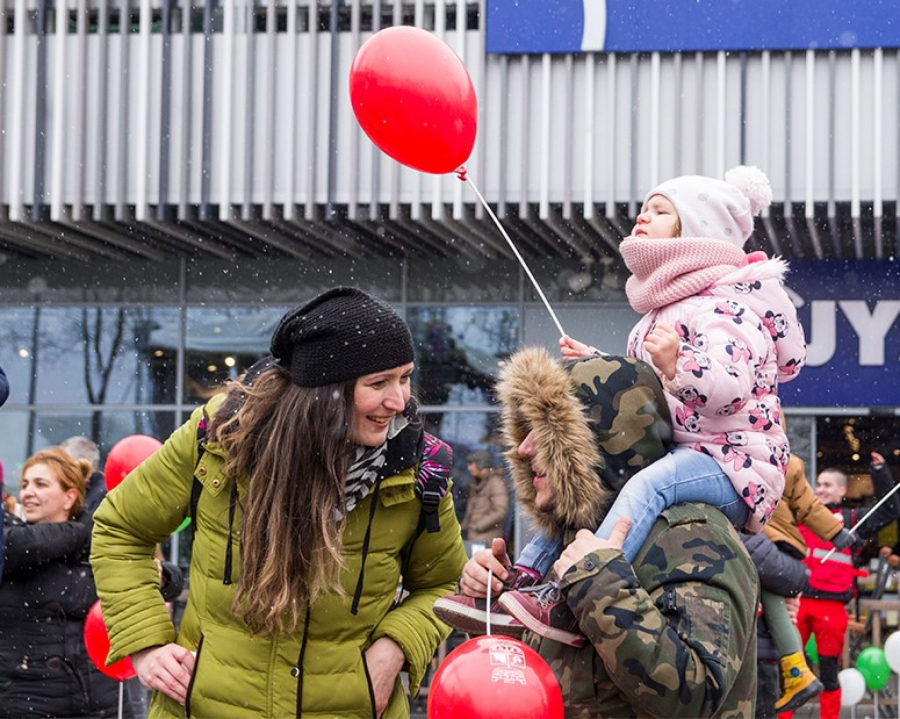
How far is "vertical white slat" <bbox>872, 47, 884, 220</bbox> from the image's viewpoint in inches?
Result: 435

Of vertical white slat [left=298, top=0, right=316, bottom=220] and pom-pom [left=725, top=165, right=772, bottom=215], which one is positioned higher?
vertical white slat [left=298, top=0, right=316, bottom=220]

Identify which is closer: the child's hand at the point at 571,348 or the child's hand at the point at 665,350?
the child's hand at the point at 665,350

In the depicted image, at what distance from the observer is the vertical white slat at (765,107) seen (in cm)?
1121

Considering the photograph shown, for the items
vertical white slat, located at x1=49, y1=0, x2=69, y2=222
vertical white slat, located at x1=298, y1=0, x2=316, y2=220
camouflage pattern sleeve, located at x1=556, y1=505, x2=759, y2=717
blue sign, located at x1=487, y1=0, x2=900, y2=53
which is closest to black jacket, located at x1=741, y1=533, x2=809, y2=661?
camouflage pattern sleeve, located at x1=556, y1=505, x2=759, y2=717

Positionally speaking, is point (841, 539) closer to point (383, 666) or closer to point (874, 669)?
point (874, 669)

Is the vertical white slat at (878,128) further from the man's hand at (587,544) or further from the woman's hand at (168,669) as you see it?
the man's hand at (587,544)

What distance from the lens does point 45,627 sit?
5.85m

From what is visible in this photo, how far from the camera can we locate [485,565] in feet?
9.80

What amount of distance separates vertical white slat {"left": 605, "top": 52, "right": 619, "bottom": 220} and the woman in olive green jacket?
8.16 m

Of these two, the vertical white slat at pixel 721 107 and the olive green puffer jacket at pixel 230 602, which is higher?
the vertical white slat at pixel 721 107

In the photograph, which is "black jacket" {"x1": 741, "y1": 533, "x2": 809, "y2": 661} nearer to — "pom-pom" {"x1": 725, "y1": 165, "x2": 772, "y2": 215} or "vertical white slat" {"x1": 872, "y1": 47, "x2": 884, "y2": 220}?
"pom-pom" {"x1": 725, "y1": 165, "x2": 772, "y2": 215}

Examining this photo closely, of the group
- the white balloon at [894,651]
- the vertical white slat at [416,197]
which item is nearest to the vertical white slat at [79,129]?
the vertical white slat at [416,197]

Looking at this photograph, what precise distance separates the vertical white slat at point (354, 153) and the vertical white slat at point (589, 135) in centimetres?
187

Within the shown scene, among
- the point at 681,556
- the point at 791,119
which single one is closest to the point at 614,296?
→ the point at 791,119
